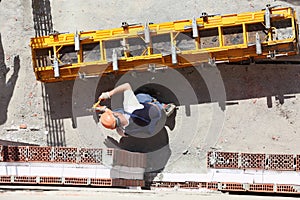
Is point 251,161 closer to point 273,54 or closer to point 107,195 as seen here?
point 273,54

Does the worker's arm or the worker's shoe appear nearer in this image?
the worker's arm

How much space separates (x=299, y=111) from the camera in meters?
10.1

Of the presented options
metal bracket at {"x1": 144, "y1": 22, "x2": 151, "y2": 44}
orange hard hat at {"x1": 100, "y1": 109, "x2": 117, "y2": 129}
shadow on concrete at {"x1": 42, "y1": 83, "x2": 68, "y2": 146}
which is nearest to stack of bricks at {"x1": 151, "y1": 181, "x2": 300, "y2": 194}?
orange hard hat at {"x1": 100, "y1": 109, "x2": 117, "y2": 129}

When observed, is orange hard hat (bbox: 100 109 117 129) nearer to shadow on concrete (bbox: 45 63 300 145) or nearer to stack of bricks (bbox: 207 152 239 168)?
shadow on concrete (bbox: 45 63 300 145)

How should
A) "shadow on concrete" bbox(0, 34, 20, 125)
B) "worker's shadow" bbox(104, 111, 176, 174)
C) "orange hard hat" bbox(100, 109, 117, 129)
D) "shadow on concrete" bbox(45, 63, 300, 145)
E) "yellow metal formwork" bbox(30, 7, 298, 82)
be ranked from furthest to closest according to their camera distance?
"shadow on concrete" bbox(0, 34, 20, 125) → "worker's shadow" bbox(104, 111, 176, 174) → "shadow on concrete" bbox(45, 63, 300, 145) → "yellow metal formwork" bbox(30, 7, 298, 82) → "orange hard hat" bbox(100, 109, 117, 129)

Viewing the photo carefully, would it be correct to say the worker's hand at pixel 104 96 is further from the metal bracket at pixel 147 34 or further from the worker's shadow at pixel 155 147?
the metal bracket at pixel 147 34

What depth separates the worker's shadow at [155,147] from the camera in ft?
34.1

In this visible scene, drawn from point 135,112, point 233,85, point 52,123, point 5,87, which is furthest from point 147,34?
point 5,87

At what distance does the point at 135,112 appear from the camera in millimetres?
9422

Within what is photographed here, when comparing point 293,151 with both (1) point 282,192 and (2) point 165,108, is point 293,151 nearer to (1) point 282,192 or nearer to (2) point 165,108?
(1) point 282,192

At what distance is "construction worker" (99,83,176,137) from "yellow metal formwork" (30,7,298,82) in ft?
1.43

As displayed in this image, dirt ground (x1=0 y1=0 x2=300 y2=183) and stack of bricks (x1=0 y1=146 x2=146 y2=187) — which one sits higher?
dirt ground (x1=0 y1=0 x2=300 y2=183)

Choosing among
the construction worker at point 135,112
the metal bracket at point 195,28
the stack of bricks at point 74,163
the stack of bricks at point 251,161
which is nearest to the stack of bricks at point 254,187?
the stack of bricks at point 251,161

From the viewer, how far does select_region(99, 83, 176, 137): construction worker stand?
938cm
